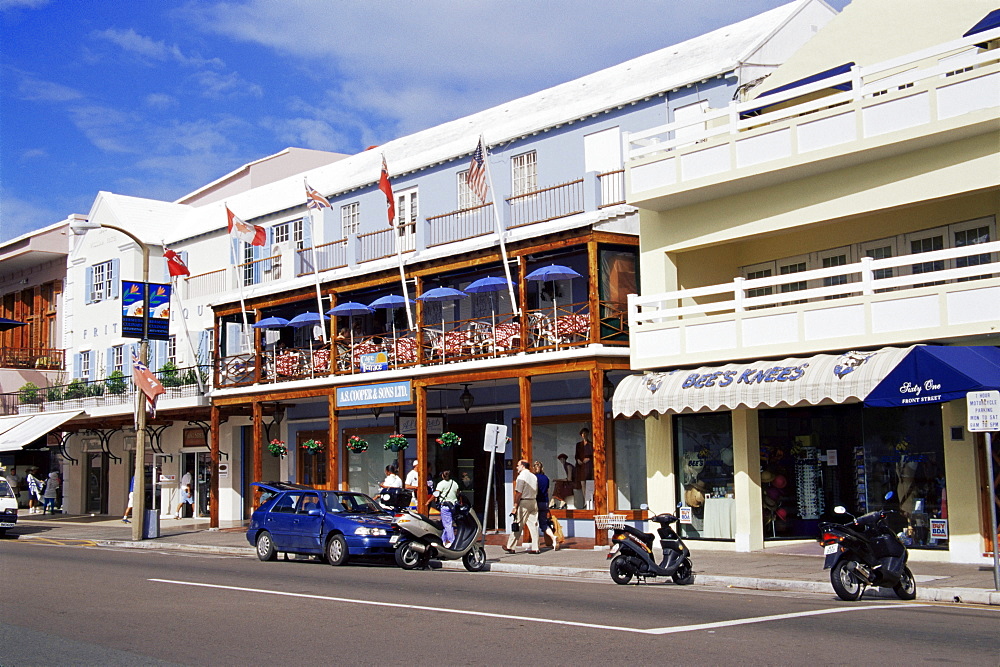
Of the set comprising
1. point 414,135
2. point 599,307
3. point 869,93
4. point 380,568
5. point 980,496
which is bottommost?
point 380,568

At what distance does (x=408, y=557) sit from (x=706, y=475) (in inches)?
245

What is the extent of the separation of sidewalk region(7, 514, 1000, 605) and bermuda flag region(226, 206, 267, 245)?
8192mm

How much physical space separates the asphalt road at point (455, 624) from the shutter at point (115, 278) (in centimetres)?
2507

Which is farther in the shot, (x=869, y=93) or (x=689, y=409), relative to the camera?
(x=689, y=409)

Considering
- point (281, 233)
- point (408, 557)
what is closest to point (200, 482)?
point (281, 233)

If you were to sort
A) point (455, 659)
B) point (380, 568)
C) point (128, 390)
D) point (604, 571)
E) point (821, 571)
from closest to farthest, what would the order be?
point (455, 659) < point (821, 571) < point (604, 571) < point (380, 568) < point (128, 390)

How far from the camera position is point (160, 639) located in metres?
10.2

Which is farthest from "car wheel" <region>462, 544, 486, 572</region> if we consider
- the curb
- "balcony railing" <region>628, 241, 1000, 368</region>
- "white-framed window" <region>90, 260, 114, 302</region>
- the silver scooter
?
"white-framed window" <region>90, 260, 114, 302</region>

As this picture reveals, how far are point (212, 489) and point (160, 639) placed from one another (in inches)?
852

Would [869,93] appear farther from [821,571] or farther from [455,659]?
[455,659]

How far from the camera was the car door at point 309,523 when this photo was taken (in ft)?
65.8

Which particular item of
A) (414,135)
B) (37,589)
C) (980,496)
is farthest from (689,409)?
(414,135)

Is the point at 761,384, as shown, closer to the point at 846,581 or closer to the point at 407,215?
the point at 846,581

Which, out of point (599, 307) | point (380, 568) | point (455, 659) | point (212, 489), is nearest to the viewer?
point (455, 659)
